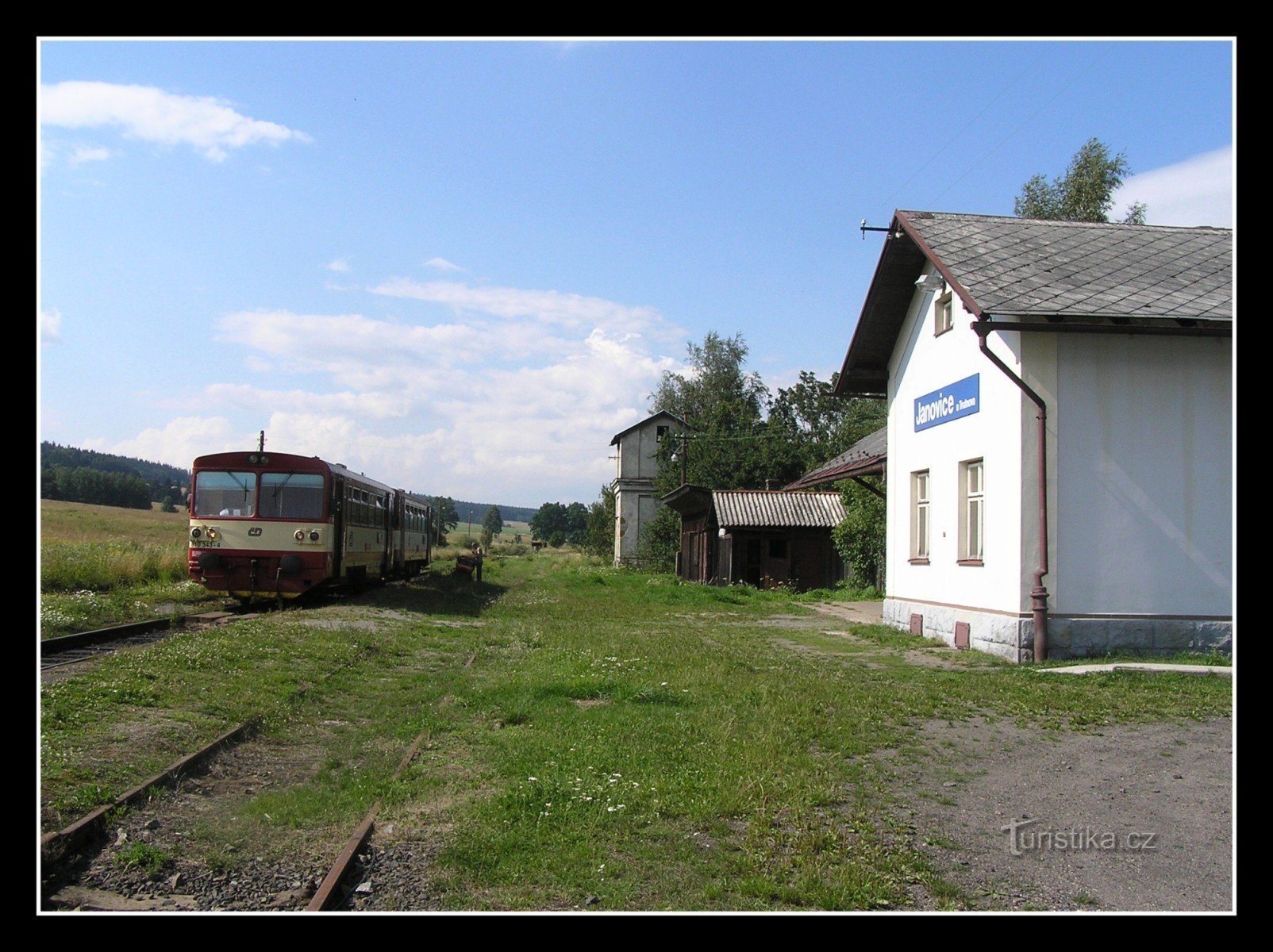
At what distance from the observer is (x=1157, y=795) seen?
609cm

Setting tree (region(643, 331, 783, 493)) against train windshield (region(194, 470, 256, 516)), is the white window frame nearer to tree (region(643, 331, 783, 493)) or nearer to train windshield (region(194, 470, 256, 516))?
train windshield (region(194, 470, 256, 516))

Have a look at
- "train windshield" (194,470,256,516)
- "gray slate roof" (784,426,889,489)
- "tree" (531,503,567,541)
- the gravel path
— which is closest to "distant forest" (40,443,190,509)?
"train windshield" (194,470,256,516)

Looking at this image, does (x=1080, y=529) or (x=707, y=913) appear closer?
(x=707, y=913)

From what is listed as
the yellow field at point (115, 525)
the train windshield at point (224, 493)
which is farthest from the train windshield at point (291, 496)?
the yellow field at point (115, 525)

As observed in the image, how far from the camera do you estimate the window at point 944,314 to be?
15305mm

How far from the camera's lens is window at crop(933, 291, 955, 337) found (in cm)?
1530

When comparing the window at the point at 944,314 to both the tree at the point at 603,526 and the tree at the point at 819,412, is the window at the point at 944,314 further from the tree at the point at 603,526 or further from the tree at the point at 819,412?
the tree at the point at 603,526

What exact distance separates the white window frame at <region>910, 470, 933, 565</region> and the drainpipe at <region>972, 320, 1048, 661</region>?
12.9 feet

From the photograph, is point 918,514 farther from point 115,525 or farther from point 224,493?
point 115,525
